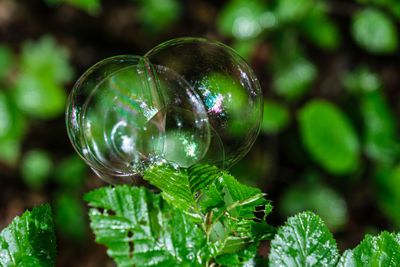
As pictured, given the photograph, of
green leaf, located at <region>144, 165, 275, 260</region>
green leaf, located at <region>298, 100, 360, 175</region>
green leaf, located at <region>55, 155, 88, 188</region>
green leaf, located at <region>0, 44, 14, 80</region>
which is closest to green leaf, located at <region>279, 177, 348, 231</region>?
green leaf, located at <region>298, 100, 360, 175</region>

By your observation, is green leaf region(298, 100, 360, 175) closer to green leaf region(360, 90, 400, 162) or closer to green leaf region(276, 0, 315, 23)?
green leaf region(360, 90, 400, 162)

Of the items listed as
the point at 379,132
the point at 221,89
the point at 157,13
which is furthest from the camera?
the point at 157,13

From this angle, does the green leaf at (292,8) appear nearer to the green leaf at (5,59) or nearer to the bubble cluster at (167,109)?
the bubble cluster at (167,109)

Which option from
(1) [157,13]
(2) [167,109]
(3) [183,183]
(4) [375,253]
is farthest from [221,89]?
(1) [157,13]

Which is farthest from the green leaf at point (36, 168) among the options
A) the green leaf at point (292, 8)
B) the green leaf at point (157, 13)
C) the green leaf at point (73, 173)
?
the green leaf at point (292, 8)

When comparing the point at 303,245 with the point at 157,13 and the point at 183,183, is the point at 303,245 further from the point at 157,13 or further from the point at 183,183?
the point at 157,13
